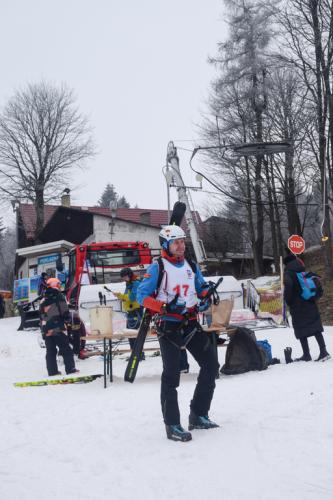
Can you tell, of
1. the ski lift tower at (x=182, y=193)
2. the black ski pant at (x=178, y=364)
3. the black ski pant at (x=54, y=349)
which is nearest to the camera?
the black ski pant at (x=178, y=364)

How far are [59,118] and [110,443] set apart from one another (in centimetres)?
4124

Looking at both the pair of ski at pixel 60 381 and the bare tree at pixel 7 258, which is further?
the bare tree at pixel 7 258

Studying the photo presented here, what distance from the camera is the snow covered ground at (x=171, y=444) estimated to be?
4094mm

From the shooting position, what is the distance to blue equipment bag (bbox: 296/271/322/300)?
946 centimetres

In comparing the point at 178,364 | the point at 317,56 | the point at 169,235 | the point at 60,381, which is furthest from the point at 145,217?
the point at 178,364

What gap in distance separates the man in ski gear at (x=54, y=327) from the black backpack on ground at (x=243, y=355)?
319 centimetres

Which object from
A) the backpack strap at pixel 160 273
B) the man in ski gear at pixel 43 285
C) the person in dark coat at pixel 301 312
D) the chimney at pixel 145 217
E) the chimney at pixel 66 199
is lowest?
the person in dark coat at pixel 301 312

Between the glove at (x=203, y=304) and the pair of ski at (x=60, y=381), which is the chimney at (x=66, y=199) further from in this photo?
the glove at (x=203, y=304)

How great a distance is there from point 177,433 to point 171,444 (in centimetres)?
12

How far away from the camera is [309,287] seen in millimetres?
9484

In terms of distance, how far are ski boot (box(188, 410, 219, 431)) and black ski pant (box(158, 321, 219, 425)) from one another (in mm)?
37

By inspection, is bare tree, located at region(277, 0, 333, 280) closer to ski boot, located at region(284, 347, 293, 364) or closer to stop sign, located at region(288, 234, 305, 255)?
stop sign, located at region(288, 234, 305, 255)

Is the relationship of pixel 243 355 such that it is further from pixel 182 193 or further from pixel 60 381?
pixel 182 193

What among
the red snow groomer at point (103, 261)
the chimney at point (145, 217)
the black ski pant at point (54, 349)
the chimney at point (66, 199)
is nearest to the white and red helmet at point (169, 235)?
the black ski pant at point (54, 349)
